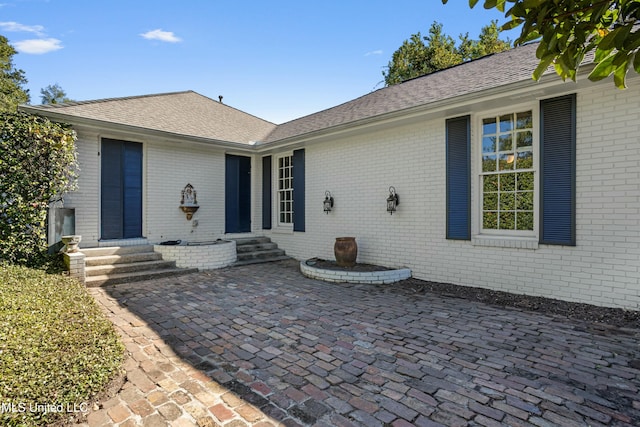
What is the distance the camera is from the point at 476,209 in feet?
19.1

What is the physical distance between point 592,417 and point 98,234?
823 cm

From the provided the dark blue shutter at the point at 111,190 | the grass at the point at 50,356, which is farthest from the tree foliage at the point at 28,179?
the grass at the point at 50,356

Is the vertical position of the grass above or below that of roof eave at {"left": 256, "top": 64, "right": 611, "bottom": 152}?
below

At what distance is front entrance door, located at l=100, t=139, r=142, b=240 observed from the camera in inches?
284

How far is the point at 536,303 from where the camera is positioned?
485cm

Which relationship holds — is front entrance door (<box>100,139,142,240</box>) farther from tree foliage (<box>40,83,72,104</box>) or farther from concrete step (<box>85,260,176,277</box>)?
tree foliage (<box>40,83,72,104</box>)

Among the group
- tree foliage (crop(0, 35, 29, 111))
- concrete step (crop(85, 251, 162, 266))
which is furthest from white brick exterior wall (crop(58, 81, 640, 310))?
tree foliage (crop(0, 35, 29, 111))

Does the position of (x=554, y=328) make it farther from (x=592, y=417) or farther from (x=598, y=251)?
(x=592, y=417)

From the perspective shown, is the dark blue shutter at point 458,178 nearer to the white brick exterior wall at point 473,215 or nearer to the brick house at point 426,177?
the brick house at point 426,177

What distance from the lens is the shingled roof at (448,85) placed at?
18.3 feet

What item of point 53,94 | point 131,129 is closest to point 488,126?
point 131,129

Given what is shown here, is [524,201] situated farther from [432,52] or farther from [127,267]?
[432,52]

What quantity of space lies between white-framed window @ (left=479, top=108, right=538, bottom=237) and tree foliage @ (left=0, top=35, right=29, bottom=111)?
73.1 feet

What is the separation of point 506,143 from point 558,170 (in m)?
0.93
